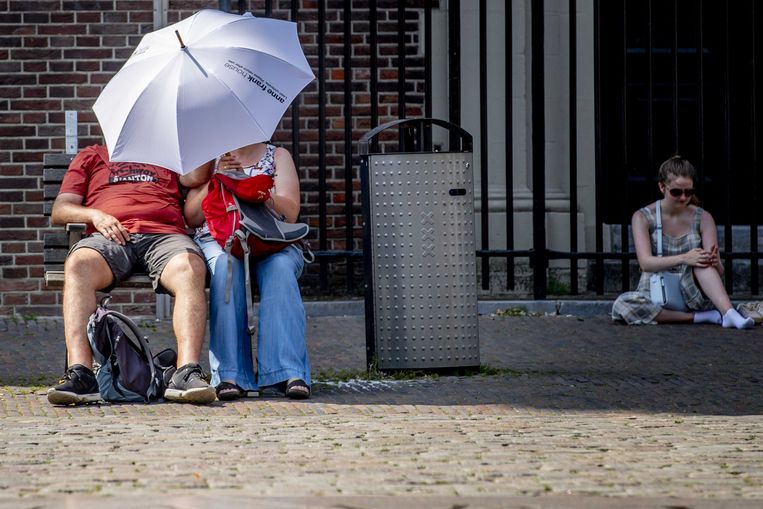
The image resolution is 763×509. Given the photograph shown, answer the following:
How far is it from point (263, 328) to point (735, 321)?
378 centimetres

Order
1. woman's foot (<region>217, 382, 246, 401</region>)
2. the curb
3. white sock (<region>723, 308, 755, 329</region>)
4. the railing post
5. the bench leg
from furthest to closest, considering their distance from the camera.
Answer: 1. the railing post
2. the curb
3. the bench leg
4. white sock (<region>723, 308, 755, 329</region>)
5. woman's foot (<region>217, 382, 246, 401</region>)

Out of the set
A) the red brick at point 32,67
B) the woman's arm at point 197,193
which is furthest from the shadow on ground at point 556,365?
the red brick at point 32,67

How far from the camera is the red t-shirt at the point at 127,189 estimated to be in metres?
5.94

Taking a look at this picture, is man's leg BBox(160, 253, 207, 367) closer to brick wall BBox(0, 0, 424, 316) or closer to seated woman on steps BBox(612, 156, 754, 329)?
brick wall BBox(0, 0, 424, 316)

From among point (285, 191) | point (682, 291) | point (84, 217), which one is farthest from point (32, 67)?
point (682, 291)

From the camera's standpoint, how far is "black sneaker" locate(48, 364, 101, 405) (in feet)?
17.4

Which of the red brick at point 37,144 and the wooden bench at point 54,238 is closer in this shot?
the wooden bench at point 54,238

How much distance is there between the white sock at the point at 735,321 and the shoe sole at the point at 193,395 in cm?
407

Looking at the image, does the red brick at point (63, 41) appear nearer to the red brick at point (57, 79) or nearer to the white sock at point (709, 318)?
the red brick at point (57, 79)

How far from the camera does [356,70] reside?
9.28 m

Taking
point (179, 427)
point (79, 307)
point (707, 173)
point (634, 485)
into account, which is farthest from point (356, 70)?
point (634, 485)

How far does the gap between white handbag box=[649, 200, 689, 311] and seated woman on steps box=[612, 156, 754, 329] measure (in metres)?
0.03

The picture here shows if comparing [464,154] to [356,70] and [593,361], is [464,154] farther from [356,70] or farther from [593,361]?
[356,70]

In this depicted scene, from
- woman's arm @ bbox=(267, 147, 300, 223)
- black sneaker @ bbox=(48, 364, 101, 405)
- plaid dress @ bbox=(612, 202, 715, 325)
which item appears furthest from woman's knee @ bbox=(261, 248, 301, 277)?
plaid dress @ bbox=(612, 202, 715, 325)
